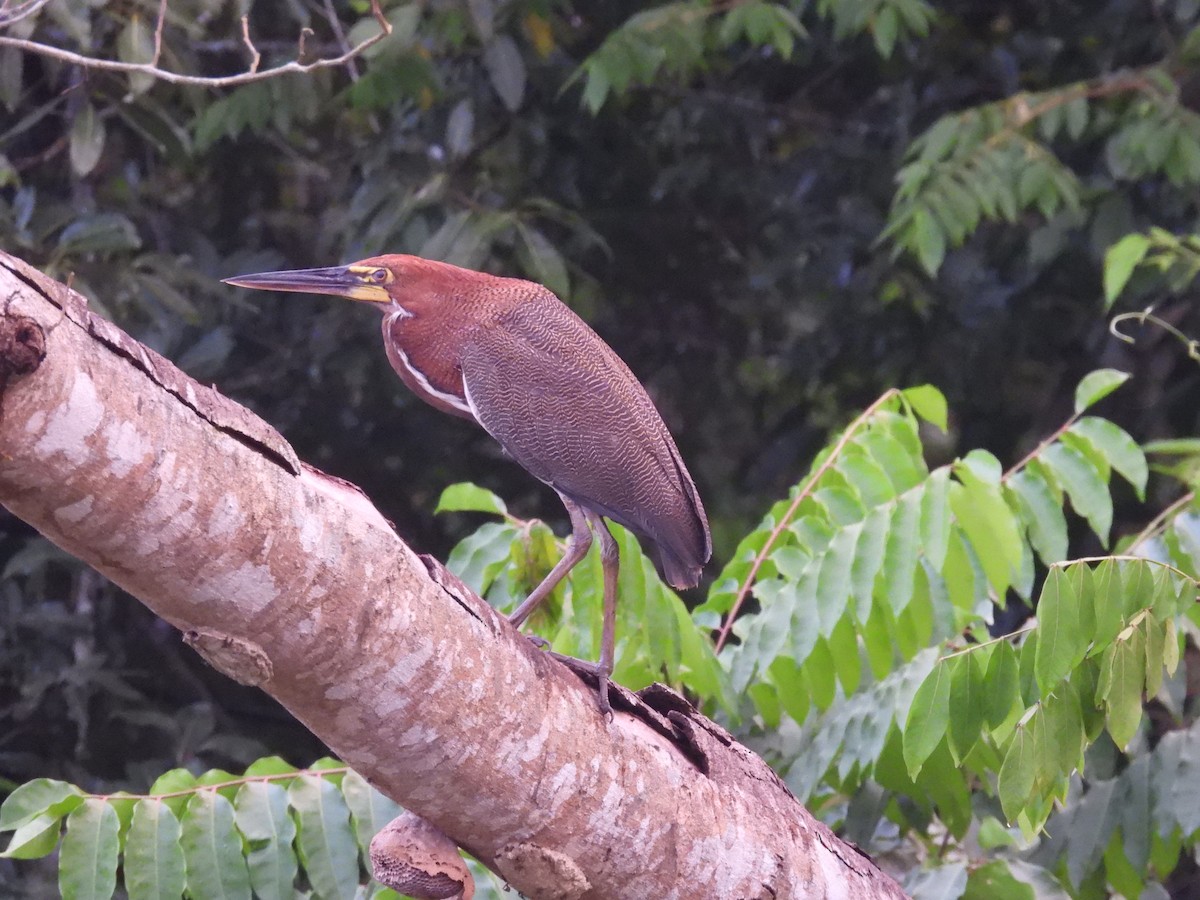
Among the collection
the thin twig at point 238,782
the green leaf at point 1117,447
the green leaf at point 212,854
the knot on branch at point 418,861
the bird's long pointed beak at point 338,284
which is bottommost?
the green leaf at point 212,854

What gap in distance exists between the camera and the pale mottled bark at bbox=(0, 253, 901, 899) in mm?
1308

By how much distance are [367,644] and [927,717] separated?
874 mm

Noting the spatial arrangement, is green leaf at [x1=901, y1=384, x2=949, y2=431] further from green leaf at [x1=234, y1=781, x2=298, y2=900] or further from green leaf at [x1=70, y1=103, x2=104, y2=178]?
green leaf at [x1=70, y1=103, x2=104, y2=178]

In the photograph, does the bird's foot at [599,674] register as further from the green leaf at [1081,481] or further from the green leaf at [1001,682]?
the green leaf at [1081,481]

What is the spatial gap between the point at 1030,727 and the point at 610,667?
57 cm

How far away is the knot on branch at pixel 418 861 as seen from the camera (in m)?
1.71

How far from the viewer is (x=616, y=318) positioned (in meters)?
4.92

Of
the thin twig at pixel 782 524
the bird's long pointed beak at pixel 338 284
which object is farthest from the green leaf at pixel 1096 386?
the bird's long pointed beak at pixel 338 284

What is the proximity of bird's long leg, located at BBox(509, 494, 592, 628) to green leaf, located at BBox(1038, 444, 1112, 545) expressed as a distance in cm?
82

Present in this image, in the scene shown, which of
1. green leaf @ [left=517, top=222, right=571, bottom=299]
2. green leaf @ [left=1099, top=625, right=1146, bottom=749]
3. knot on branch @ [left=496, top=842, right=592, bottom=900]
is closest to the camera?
knot on branch @ [left=496, top=842, right=592, bottom=900]

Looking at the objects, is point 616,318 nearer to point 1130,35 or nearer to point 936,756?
point 1130,35

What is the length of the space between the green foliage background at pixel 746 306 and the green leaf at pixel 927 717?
0.67ft

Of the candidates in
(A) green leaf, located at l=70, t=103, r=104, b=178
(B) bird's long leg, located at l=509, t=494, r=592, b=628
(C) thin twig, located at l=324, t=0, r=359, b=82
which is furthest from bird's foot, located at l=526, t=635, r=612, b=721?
(C) thin twig, located at l=324, t=0, r=359, b=82

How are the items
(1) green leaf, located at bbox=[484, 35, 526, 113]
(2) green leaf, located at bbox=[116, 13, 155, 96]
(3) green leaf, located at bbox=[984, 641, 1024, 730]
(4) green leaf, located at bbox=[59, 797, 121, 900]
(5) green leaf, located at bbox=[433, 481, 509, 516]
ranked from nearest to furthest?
(3) green leaf, located at bbox=[984, 641, 1024, 730]
(4) green leaf, located at bbox=[59, 797, 121, 900]
(5) green leaf, located at bbox=[433, 481, 509, 516]
(2) green leaf, located at bbox=[116, 13, 155, 96]
(1) green leaf, located at bbox=[484, 35, 526, 113]
